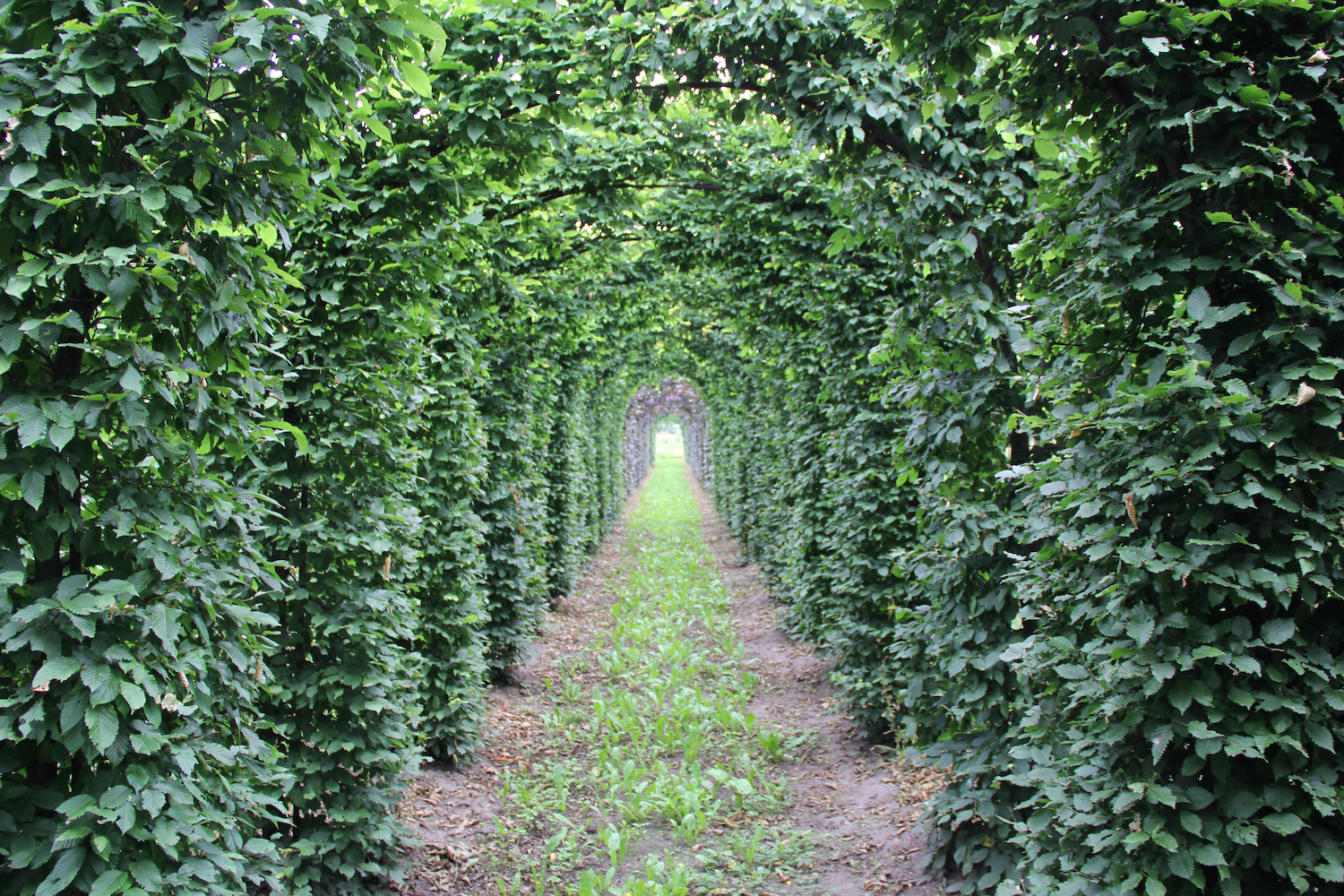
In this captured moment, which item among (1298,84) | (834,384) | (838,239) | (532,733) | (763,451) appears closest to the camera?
(1298,84)

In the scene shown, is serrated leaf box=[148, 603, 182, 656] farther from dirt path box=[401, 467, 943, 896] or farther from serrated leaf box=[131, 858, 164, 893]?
dirt path box=[401, 467, 943, 896]

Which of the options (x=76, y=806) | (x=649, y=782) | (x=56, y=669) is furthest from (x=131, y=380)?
(x=649, y=782)

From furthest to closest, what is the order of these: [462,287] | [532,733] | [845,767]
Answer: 1. [532,733]
2. [845,767]
3. [462,287]

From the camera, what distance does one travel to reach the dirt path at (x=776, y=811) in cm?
448

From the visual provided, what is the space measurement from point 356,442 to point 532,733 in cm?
404

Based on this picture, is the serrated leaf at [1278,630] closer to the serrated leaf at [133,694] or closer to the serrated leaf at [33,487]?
the serrated leaf at [133,694]

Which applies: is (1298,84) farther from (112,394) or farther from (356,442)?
(356,442)

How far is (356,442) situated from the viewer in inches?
151

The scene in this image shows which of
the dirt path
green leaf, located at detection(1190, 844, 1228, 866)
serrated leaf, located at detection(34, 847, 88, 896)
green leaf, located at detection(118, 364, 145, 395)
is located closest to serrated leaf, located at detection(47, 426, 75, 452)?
green leaf, located at detection(118, 364, 145, 395)

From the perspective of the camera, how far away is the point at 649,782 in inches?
224

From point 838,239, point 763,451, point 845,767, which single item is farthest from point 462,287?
point 763,451

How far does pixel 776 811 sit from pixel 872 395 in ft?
9.60

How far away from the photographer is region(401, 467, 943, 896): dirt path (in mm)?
4484

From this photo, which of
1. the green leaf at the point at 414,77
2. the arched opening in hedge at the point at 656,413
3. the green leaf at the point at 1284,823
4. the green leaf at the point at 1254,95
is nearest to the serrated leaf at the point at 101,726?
the green leaf at the point at 414,77
